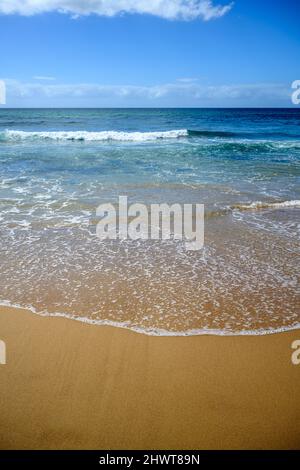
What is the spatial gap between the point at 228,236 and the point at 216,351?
3.64m

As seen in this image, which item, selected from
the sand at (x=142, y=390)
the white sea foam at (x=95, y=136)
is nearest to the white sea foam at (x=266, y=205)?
the sand at (x=142, y=390)

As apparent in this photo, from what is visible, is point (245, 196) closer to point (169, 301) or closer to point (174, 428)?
point (169, 301)

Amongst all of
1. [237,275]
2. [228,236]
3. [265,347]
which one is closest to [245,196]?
[228,236]

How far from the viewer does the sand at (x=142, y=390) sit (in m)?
2.83

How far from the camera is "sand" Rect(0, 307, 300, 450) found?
2.83 metres

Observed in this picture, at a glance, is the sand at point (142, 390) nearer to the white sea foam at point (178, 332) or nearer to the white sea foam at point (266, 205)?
the white sea foam at point (178, 332)

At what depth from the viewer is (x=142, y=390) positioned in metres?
3.26

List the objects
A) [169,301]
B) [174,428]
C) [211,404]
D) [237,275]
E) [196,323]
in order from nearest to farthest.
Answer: [174,428]
[211,404]
[196,323]
[169,301]
[237,275]

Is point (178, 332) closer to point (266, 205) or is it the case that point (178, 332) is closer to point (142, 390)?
point (142, 390)

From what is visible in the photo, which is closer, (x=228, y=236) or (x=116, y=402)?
(x=116, y=402)

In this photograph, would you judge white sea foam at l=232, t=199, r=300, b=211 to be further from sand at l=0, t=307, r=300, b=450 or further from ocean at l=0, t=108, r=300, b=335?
sand at l=0, t=307, r=300, b=450

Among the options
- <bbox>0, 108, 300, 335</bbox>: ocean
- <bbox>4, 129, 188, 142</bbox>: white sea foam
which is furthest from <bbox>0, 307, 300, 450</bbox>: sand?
<bbox>4, 129, 188, 142</bbox>: white sea foam

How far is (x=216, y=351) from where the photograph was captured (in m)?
3.77

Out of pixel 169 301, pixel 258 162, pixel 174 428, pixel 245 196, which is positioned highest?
pixel 258 162
